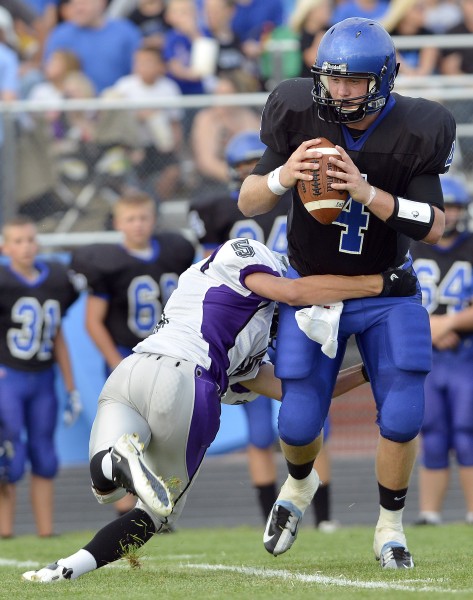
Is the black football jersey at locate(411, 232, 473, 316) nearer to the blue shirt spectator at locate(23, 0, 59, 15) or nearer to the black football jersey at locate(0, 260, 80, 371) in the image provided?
the black football jersey at locate(0, 260, 80, 371)

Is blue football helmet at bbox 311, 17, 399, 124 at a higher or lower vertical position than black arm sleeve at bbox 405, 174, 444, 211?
higher

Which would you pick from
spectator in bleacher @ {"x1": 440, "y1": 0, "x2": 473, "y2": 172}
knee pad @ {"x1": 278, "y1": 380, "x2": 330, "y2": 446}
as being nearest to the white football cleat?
knee pad @ {"x1": 278, "y1": 380, "x2": 330, "y2": 446}

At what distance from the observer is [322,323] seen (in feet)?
14.9

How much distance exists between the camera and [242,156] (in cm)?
718

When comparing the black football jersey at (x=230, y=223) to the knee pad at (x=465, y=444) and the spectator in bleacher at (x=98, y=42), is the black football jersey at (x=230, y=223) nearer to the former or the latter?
the knee pad at (x=465, y=444)

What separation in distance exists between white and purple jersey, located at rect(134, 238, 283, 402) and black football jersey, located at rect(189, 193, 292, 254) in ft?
7.84

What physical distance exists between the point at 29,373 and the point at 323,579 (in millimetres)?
3537

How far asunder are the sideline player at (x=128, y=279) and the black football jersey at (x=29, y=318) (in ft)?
0.65

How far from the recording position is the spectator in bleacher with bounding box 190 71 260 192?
8930mm

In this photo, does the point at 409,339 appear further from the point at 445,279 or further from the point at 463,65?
the point at 463,65

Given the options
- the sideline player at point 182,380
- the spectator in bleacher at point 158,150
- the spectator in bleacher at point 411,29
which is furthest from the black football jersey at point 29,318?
the spectator in bleacher at point 411,29

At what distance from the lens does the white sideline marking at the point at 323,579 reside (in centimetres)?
394

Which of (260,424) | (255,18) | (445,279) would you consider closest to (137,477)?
(260,424)

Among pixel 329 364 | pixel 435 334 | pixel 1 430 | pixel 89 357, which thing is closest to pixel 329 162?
pixel 329 364
